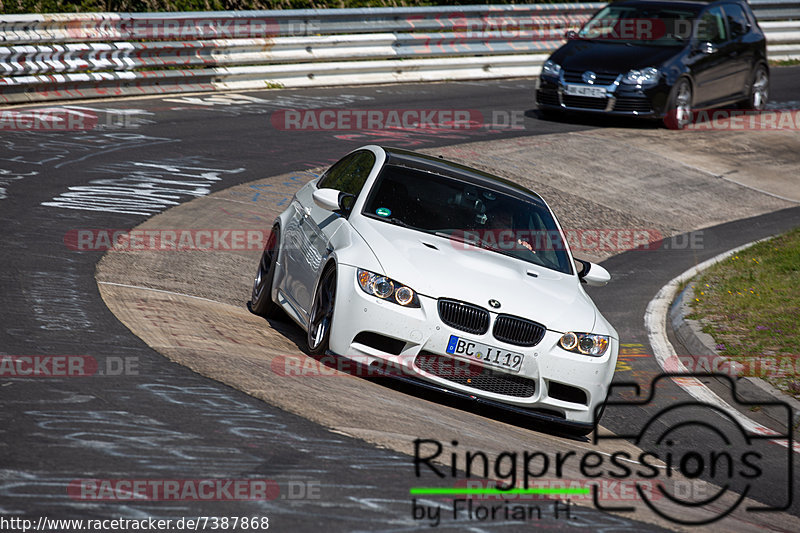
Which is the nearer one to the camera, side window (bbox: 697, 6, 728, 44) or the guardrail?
the guardrail

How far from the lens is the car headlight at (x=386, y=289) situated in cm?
704

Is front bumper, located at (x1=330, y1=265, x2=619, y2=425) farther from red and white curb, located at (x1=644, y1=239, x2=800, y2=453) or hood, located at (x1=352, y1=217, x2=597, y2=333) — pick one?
red and white curb, located at (x1=644, y1=239, x2=800, y2=453)

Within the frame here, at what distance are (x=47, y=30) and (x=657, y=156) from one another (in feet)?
32.8

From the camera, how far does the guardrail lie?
54.6 feet

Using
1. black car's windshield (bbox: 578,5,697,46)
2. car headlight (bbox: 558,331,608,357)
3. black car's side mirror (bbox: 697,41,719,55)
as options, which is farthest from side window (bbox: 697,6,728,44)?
car headlight (bbox: 558,331,608,357)

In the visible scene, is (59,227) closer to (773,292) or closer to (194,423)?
(194,423)

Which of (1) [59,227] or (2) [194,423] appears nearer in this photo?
(2) [194,423]

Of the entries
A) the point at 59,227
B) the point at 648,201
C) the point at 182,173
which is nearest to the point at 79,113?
the point at 182,173

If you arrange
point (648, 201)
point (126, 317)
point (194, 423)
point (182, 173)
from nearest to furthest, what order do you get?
point (194, 423)
point (126, 317)
point (182, 173)
point (648, 201)

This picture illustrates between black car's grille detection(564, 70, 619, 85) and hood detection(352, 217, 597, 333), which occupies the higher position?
black car's grille detection(564, 70, 619, 85)

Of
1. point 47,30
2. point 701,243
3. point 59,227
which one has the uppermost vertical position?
point 47,30

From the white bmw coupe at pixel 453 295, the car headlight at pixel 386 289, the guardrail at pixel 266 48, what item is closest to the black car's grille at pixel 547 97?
the guardrail at pixel 266 48

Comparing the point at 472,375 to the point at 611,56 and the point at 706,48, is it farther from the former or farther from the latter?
the point at 706,48

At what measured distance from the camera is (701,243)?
14.4m
